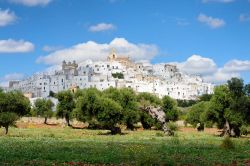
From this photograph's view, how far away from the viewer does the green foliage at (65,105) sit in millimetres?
114125

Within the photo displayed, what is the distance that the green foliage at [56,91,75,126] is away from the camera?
374 feet

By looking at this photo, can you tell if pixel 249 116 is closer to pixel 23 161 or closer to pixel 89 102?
pixel 89 102

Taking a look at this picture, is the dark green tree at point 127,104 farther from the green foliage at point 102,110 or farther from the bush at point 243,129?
the bush at point 243,129

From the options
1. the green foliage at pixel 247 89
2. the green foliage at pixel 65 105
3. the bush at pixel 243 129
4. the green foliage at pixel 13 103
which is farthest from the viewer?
the green foliage at pixel 65 105

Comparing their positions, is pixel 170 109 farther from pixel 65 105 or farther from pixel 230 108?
pixel 230 108

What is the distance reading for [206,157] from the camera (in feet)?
94.3

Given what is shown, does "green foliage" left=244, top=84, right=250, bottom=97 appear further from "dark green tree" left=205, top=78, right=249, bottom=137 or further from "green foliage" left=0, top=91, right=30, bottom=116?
"green foliage" left=0, top=91, right=30, bottom=116

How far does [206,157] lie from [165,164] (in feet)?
20.1

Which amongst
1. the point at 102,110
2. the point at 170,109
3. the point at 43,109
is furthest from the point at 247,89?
the point at 43,109

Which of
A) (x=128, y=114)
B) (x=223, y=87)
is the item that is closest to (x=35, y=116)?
(x=128, y=114)

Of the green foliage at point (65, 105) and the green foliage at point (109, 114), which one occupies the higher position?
the green foliage at point (65, 105)

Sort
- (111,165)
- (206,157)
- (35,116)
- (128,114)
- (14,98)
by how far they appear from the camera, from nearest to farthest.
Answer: (111,165), (206,157), (14,98), (128,114), (35,116)

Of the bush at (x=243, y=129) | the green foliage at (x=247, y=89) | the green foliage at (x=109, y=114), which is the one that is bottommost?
the bush at (x=243, y=129)

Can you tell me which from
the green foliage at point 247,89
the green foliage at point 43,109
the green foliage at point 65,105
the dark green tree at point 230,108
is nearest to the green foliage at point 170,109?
the green foliage at point 65,105
